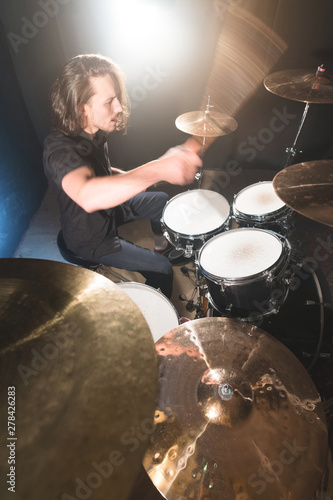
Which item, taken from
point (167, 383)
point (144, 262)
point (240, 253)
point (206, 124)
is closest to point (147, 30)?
point (206, 124)

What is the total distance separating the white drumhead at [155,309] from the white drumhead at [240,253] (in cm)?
36

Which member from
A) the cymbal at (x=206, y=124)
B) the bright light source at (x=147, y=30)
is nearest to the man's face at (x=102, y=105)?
the cymbal at (x=206, y=124)

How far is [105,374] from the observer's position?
604mm

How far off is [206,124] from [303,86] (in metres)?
0.97

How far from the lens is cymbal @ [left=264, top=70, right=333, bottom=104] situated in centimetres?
223

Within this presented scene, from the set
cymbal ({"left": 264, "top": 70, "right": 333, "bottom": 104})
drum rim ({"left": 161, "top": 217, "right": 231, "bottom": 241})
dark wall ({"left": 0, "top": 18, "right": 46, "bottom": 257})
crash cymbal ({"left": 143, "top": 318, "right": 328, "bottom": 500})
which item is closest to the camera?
crash cymbal ({"left": 143, "top": 318, "right": 328, "bottom": 500})

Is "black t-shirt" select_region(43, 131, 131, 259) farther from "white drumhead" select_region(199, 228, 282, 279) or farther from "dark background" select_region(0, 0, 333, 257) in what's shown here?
"dark background" select_region(0, 0, 333, 257)

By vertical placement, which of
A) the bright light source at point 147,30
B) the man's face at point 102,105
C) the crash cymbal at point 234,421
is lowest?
the crash cymbal at point 234,421

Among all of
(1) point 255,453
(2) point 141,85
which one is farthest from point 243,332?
(2) point 141,85

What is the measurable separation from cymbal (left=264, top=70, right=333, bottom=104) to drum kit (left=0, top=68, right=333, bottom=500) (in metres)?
1.08

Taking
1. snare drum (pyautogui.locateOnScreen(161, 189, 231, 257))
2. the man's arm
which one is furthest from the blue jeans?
the man's arm

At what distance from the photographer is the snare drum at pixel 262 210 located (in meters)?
2.00

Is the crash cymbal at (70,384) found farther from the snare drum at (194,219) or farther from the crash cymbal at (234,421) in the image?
the snare drum at (194,219)

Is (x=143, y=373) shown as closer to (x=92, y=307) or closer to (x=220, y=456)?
(x=92, y=307)
